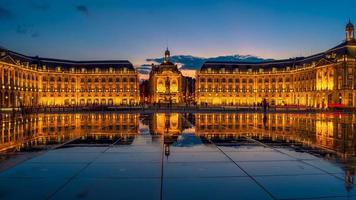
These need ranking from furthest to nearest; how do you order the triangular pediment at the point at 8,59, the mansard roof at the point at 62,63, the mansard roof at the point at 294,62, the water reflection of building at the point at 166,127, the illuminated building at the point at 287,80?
1. the mansard roof at the point at 62,63
2. the mansard roof at the point at 294,62
3. the triangular pediment at the point at 8,59
4. the illuminated building at the point at 287,80
5. the water reflection of building at the point at 166,127

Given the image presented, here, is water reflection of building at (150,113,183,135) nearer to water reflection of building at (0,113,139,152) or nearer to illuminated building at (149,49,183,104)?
water reflection of building at (0,113,139,152)

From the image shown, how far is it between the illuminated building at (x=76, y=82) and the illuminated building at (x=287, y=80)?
3415cm

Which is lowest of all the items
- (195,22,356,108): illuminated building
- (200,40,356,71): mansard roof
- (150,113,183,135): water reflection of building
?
(150,113,183,135): water reflection of building

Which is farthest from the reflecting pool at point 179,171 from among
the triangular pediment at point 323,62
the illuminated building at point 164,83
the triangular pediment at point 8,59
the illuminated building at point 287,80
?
the illuminated building at point 164,83

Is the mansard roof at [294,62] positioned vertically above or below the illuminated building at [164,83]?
above

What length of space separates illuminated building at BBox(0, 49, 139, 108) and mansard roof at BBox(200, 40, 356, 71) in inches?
1487

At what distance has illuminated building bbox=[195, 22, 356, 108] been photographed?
104750 millimetres

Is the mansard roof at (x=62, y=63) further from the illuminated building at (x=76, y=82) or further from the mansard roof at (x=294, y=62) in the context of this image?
the mansard roof at (x=294, y=62)

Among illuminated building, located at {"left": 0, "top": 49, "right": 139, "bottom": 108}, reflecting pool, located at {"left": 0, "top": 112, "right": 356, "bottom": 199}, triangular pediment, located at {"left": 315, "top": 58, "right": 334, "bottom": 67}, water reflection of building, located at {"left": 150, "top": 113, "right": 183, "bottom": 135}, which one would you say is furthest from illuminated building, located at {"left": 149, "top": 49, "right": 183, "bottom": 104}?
reflecting pool, located at {"left": 0, "top": 112, "right": 356, "bottom": 199}

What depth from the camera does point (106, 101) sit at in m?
155

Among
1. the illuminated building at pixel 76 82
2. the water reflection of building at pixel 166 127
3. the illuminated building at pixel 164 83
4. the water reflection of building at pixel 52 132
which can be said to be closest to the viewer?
the water reflection of building at pixel 52 132

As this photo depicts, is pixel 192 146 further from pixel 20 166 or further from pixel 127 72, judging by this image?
pixel 127 72

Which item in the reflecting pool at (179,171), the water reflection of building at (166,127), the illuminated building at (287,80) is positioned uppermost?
the illuminated building at (287,80)

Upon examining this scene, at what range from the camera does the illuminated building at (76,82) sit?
135 metres
